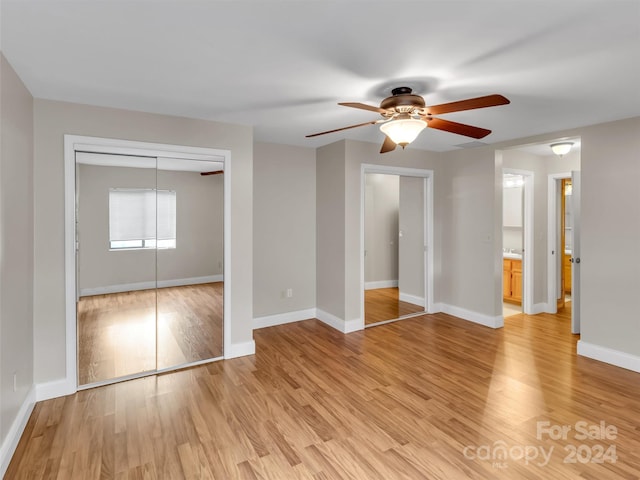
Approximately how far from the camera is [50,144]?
2.82 metres

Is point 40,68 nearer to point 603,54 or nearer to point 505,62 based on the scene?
point 505,62

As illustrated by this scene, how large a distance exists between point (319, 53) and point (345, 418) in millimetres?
2491

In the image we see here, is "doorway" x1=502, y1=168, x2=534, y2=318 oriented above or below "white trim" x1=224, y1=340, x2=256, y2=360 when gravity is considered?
above

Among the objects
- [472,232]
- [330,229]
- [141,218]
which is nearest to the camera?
[141,218]

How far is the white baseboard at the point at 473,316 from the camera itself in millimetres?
4633

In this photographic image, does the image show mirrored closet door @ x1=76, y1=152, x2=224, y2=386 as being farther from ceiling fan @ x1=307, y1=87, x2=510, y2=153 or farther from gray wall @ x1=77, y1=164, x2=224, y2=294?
ceiling fan @ x1=307, y1=87, x2=510, y2=153

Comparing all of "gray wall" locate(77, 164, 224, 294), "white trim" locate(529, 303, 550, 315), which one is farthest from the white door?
"gray wall" locate(77, 164, 224, 294)

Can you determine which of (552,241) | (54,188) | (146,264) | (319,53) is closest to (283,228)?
(146,264)

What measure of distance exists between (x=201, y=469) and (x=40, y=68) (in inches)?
108

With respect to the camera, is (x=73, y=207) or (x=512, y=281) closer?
(x=73, y=207)

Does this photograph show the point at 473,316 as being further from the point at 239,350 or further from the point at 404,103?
the point at 404,103

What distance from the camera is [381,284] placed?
22.6 feet

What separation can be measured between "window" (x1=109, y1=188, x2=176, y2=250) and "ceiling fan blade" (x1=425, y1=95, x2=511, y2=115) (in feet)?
8.26

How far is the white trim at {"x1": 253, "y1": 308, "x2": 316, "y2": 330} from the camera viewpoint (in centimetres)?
461
